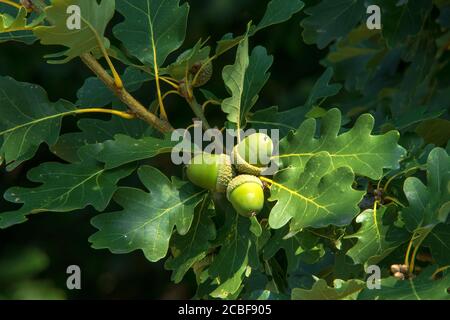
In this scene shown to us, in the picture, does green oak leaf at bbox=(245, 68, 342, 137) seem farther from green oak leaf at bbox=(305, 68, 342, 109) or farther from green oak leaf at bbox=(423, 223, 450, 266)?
green oak leaf at bbox=(423, 223, 450, 266)

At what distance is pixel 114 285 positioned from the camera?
481 cm

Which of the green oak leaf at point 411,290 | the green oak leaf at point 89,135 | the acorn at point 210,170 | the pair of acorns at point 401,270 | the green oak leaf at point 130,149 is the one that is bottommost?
the green oak leaf at point 411,290

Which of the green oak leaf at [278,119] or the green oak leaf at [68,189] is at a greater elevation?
the green oak leaf at [278,119]

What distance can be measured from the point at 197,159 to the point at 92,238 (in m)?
0.21

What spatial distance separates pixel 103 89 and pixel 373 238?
0.60m

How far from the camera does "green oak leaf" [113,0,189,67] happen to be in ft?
5.93

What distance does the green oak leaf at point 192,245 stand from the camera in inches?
66.7

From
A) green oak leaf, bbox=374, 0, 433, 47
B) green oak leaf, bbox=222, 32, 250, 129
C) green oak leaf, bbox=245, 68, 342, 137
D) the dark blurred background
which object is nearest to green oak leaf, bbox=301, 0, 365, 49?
green oak leaf, bbox=374, 0, 433, 47

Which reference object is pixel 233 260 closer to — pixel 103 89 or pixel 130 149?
pixel 130 149

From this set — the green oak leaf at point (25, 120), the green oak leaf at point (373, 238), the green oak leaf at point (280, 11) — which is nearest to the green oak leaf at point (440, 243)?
the green oak leaf at point (373, 238)

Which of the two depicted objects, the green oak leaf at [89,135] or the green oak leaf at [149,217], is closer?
the green oak leaf at [149,217]

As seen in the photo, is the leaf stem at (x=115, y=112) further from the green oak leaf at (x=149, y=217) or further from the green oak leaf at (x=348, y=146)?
the green oak leaf at (x=348, y=146)

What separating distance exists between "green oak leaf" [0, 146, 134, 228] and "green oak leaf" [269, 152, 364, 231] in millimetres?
278

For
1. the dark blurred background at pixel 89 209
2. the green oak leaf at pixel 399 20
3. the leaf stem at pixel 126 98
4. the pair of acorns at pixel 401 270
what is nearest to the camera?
the pair of acorns at pixel 401 270
